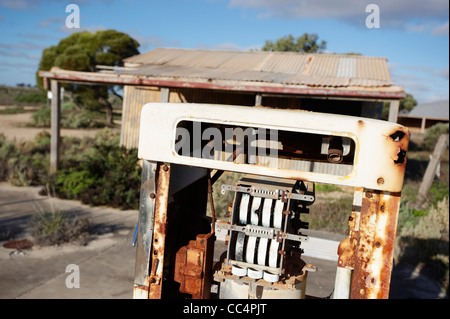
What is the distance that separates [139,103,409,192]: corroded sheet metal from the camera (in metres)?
1.79

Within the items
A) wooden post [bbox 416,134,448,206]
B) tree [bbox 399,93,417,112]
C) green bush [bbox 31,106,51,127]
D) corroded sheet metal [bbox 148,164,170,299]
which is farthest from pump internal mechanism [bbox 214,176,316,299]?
tree [bbox 399,93,417,112]

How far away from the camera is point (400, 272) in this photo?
21.5 feet

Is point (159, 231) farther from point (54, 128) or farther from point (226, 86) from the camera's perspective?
point (54, 128)

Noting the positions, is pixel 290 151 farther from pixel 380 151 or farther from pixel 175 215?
pixel 380 151

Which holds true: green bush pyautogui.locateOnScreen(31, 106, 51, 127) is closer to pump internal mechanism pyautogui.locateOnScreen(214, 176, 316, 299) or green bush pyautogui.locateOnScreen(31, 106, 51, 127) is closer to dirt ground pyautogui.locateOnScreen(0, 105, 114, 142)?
dirt ground pyautogui.locateOnScreen(0, 105, 114, 142)

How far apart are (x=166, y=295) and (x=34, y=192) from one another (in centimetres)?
871

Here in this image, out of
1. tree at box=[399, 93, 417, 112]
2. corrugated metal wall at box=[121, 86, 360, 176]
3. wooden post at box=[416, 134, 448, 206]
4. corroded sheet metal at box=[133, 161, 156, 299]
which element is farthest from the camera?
tree at box=[399, 93, 417, 112]

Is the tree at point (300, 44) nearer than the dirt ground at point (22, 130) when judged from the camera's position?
No

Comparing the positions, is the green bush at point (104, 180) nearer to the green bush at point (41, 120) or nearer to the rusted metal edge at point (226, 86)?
the rusted metal edge at point (226, 86)

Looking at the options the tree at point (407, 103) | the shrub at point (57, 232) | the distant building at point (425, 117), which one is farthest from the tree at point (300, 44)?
the shrub at point (57, 232)

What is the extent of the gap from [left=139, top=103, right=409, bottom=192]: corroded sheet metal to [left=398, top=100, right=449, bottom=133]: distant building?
107ft

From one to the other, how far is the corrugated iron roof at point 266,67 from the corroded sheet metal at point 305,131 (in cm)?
821

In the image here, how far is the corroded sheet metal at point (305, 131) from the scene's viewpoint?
70.6 inches

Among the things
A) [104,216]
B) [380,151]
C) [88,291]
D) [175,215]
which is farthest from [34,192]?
[380,151]
